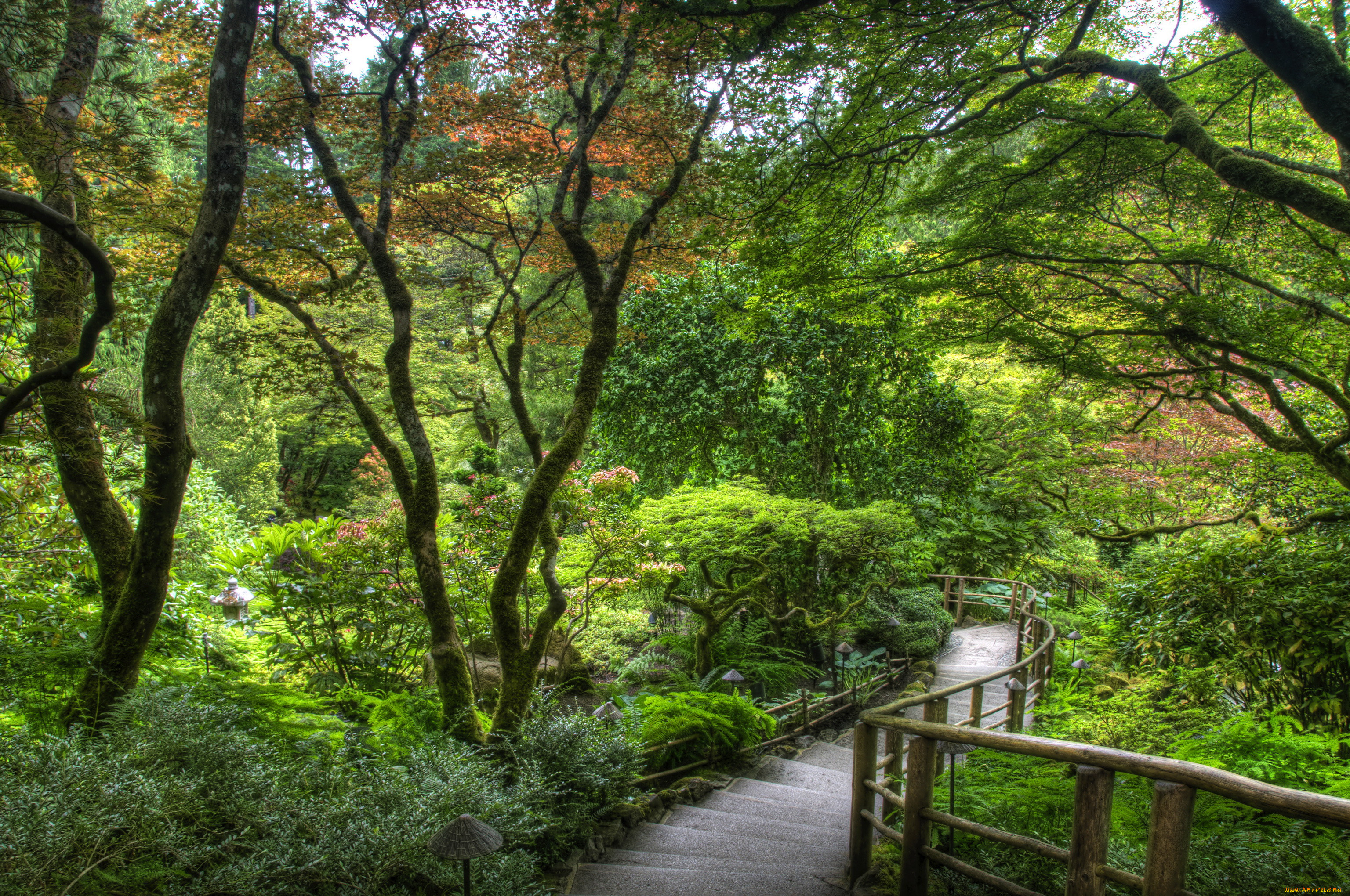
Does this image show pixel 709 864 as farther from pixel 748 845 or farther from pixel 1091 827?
pixel 1091 827

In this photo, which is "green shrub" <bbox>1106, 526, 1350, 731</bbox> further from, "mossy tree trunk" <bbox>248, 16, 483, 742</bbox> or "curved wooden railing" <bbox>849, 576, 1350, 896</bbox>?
"mossy tree trunk" <bbox>248, 16, 483, 742</bbox>

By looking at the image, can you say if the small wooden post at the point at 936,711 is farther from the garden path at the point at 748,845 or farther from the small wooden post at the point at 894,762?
the garden path at the point at 748,845

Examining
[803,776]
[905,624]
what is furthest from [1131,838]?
[905,624]

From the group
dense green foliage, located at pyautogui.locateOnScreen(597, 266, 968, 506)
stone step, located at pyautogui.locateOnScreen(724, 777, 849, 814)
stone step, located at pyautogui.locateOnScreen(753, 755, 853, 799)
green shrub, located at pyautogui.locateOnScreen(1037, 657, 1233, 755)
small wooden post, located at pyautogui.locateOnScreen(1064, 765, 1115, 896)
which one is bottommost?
stone step, located at pyautogui.locateOnScreen(753, 755, 853, 799)

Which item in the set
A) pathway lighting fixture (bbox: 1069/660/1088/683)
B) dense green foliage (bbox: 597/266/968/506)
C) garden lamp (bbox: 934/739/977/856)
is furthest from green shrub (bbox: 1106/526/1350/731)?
dense green foliage (bbox: 597/266/968/506)

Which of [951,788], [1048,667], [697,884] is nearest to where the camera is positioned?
Result: [951,788]

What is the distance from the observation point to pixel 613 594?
19.5 feet

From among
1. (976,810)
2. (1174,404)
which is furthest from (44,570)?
(1174,404)

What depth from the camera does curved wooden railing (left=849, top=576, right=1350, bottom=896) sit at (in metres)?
1.77

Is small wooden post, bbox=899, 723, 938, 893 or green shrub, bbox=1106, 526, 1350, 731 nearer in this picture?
small wooden post, bbox=899, 723, 938, 893

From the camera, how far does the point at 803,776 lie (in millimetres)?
5883

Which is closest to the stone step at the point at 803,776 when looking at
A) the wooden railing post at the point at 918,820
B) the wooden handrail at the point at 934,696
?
the wooden handrail at the point at 934,696

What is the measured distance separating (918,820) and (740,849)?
55.1 inches

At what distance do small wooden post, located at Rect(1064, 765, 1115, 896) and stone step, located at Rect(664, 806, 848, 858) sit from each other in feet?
6.49
